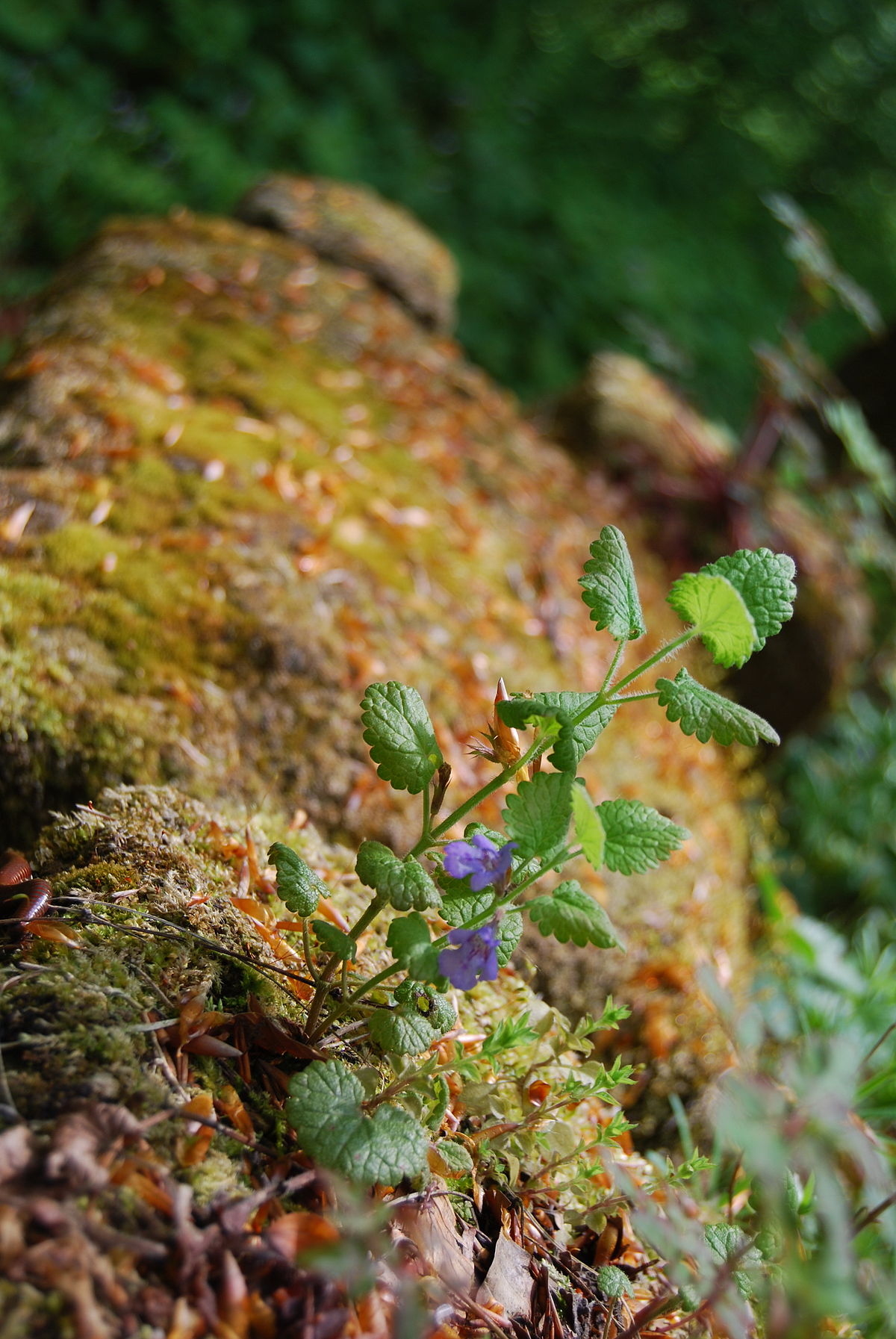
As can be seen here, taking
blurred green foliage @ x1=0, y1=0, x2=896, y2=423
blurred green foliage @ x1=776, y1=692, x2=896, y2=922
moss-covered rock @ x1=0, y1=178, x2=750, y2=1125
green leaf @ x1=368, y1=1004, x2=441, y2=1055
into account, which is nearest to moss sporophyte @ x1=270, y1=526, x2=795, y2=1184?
green leaf @ x1=368, y1=1004, x2=441, y2=1055

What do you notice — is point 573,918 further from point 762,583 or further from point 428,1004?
point 762,583

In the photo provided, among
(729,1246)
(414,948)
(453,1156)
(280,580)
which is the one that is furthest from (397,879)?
(280,580)

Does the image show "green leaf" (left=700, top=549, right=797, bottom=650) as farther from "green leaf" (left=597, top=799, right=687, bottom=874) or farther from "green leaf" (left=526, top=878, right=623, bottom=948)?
"green leaf" (left=526, top=878, right=623, bottom=948)

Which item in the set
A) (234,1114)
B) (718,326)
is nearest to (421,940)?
(234,1114)

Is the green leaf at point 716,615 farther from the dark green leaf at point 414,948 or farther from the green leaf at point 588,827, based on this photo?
the dark green leaf at point 414,948

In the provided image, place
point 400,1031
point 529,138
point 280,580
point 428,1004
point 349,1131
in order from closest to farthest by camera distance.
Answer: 1. point 349,1131
2. point 400,1031
3. point 428,1004
4. point 280,580
5. point 529,138

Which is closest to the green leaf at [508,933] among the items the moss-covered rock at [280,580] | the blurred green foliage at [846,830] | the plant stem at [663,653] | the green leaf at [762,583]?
the plant stem at [663,653]
